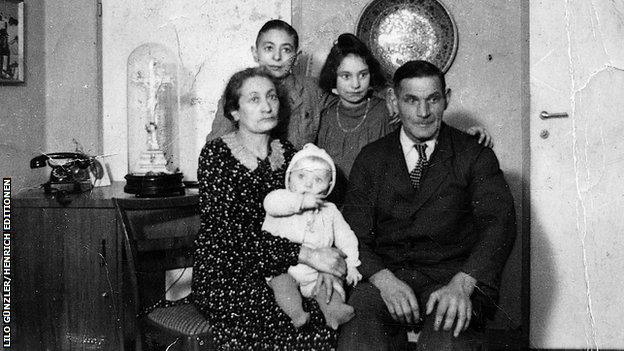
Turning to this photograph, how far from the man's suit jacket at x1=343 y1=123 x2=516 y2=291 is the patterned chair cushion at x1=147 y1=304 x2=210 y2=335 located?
1.88 feet

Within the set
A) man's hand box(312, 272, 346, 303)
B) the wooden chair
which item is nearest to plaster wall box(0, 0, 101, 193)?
the wooden chair

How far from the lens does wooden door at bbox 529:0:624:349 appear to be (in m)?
2.93

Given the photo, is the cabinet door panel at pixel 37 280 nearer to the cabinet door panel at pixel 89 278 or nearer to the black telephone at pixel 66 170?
the cabinet door panel at pixel 89 278

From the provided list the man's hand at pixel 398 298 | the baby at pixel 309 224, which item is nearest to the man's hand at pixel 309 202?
the baby at pixel 309 224

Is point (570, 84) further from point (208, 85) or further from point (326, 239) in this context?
point (208, 85)

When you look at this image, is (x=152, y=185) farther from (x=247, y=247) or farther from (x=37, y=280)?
(x=247, y=247)

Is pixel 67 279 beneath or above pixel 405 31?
beneath

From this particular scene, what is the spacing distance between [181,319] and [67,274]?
0.76m

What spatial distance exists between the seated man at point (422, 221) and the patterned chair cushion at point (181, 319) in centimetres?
47

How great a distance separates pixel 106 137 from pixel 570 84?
245 cm

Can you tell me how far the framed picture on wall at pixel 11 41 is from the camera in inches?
109

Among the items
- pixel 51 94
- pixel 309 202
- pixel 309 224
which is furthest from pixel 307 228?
pixel 51 94

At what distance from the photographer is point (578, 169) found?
9.78ft

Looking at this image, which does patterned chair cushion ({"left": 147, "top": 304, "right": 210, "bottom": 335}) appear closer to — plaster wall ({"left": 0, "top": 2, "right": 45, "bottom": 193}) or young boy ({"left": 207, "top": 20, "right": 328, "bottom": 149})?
young boy ({"left": 207, "top": 20, "right": 328, "bottom": 149})
